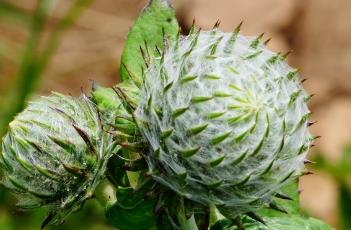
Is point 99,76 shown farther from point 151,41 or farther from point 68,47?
point 151,41

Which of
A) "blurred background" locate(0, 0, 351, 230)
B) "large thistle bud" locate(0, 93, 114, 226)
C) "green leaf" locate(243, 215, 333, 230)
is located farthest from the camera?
"blurred background" locate(0, 0, 351, 230)

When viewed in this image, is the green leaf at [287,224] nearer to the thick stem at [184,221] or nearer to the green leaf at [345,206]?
the thick stem at [184,221]

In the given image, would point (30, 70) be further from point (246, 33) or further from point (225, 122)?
point (225, 122)

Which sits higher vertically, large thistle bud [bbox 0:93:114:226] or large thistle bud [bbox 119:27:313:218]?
large thistle bud [bbox 119:27:313:218]

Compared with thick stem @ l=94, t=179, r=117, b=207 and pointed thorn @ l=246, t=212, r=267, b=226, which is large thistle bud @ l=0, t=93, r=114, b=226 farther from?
pointed thorn @ l=246, t=212, r=267, b=226

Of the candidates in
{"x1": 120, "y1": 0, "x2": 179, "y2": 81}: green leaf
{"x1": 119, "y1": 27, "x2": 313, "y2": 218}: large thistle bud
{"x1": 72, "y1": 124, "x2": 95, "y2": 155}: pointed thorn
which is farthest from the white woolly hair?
{"x1": 120, "y1": 0, "x2": 179, "y2": 81}: green leaf

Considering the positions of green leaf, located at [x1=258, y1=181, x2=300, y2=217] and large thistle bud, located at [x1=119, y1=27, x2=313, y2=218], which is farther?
green leaf, located at [x1=258, y1=181, x2=300, y2=217]

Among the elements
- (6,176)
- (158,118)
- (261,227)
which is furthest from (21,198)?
Answer: (261,227)
